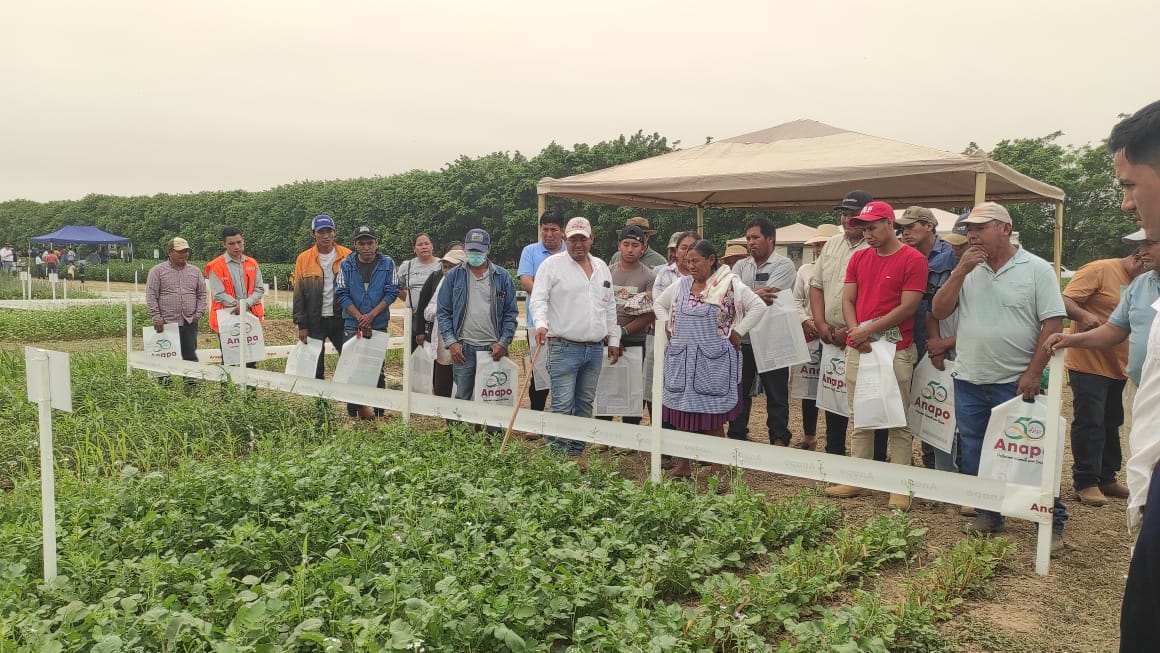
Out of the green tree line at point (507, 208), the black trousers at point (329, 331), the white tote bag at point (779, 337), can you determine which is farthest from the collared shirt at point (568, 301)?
the green tree line at point (507, 208)

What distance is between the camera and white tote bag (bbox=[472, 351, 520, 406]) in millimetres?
6285

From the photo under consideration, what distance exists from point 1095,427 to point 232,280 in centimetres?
803

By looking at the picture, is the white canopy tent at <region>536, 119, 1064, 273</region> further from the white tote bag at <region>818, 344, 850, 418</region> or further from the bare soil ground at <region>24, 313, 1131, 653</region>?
the bare soil ground at <region>24, 313, 1131, 653</region>

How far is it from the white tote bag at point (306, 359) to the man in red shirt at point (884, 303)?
188 inches

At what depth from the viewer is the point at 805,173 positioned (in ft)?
20.3

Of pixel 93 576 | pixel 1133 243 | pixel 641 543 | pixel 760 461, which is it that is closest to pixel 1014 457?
pixel 760 461

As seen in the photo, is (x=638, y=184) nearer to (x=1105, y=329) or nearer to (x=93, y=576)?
(x=1105, y=329)

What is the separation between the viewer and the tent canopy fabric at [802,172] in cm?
592

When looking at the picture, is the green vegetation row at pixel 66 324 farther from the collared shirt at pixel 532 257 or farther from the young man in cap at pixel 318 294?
the collared shirt at pixel 532 257

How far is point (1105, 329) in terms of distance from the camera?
4328 millimetres

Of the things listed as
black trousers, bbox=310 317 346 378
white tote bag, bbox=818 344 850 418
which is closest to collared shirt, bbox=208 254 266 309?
black trousers, bbox=310 317 346 378

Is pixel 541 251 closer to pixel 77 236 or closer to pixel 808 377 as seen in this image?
pixel 808 377

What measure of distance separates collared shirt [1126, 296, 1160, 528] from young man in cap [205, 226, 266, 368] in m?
8.02

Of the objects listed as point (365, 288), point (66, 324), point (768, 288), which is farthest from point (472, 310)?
point (66, 324)
